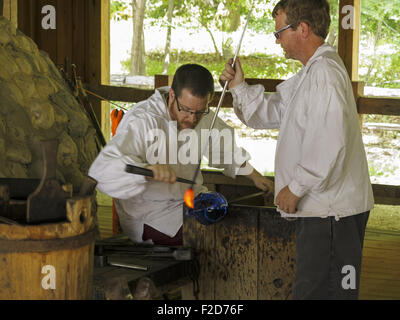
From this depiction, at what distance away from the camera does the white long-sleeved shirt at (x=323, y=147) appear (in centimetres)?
305

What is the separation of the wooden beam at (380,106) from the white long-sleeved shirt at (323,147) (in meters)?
3.20

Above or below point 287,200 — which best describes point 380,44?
above

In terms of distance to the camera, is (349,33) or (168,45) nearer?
(349,33)

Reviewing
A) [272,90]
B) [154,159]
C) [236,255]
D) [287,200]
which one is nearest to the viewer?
[287,200]

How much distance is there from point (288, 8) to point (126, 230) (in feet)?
5.59

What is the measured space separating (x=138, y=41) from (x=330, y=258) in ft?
41.4

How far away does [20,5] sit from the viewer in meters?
7.57

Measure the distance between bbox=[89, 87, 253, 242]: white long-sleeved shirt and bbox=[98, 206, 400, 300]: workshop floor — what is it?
1629 mm

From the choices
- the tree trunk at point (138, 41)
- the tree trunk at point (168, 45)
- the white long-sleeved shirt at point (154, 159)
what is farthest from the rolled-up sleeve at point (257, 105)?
Result: the tree trunk at point (138, 41)

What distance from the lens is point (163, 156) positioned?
386 centimetres

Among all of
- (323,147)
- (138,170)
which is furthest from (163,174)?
(323,147)

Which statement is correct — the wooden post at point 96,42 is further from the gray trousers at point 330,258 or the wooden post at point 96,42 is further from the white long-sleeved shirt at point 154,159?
the gray trousers at point 330,258

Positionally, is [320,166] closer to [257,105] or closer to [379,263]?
[257,105]
